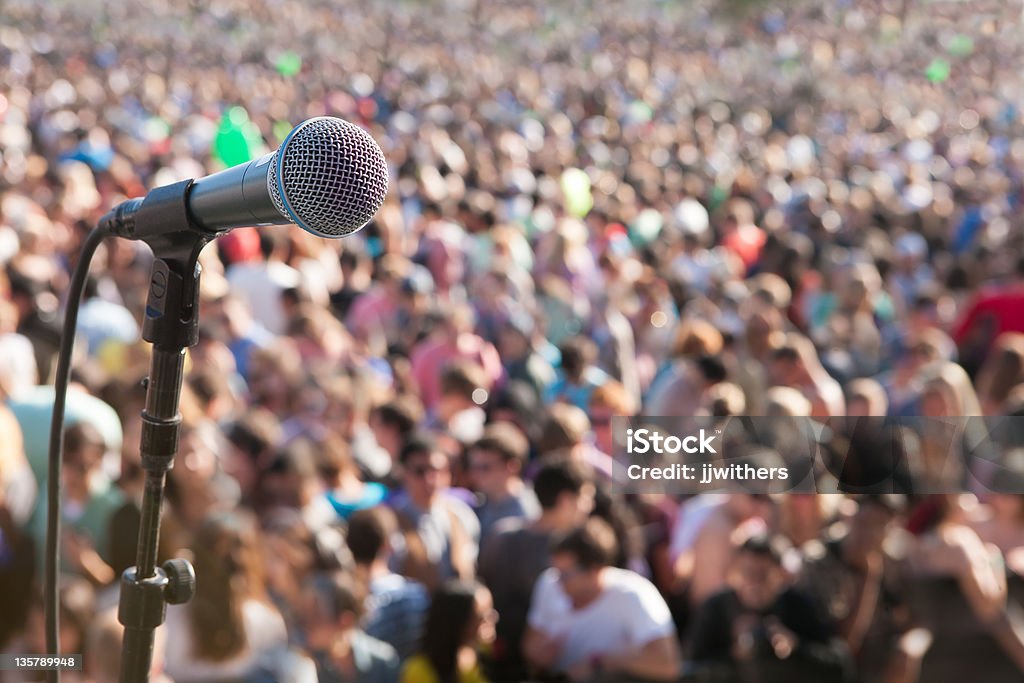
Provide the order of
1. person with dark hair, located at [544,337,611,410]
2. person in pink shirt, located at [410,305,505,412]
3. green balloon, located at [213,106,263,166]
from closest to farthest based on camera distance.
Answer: person with dark hair, located at [544,337,611,410] < person in pink shirt, located at [410,305,505,412] < green balloon, located at [213,106,263,166]

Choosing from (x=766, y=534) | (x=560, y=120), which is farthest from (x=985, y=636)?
(x=560, y=120)

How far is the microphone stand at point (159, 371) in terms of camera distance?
4.59 feet

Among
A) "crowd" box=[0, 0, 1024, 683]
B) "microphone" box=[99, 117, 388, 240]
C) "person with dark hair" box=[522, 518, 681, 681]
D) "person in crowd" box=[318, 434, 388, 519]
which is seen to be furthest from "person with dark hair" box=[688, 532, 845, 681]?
"microphone" box=[99, 117, 388, 240]

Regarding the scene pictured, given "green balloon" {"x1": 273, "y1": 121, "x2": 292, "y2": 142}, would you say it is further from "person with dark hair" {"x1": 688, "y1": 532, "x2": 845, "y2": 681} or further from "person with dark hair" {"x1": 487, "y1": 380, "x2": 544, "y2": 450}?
"person with dark hair" {"x1": 688, "y1": 532, "x2": 845, "y2": 681}

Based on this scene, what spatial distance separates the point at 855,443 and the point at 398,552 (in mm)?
1783

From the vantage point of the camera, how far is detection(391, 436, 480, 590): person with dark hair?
11.5ft

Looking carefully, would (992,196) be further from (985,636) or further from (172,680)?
(172,680)

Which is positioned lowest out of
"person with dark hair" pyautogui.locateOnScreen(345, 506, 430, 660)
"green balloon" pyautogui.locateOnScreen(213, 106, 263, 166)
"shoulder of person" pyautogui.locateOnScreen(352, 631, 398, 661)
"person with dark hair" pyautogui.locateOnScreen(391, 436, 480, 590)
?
"shoulder of person" pyautogui.locateOnScreen(352, 631, 398, 661)

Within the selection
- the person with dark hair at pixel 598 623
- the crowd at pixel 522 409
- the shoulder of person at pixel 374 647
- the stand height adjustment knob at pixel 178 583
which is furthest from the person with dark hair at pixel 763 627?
the stand height adjustment knob at pixel 178 583

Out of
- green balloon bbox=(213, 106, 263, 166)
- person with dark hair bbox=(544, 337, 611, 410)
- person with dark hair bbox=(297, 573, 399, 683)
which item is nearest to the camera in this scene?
person with dark hair bbox=(297, 573, 399, 683)

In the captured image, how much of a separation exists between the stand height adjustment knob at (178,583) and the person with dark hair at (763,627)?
211 centimetres

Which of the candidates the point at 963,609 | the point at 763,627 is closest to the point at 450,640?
the point at 763,627

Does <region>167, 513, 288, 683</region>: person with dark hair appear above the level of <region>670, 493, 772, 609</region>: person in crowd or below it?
below

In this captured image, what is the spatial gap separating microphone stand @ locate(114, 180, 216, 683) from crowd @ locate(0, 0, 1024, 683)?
955 mm
